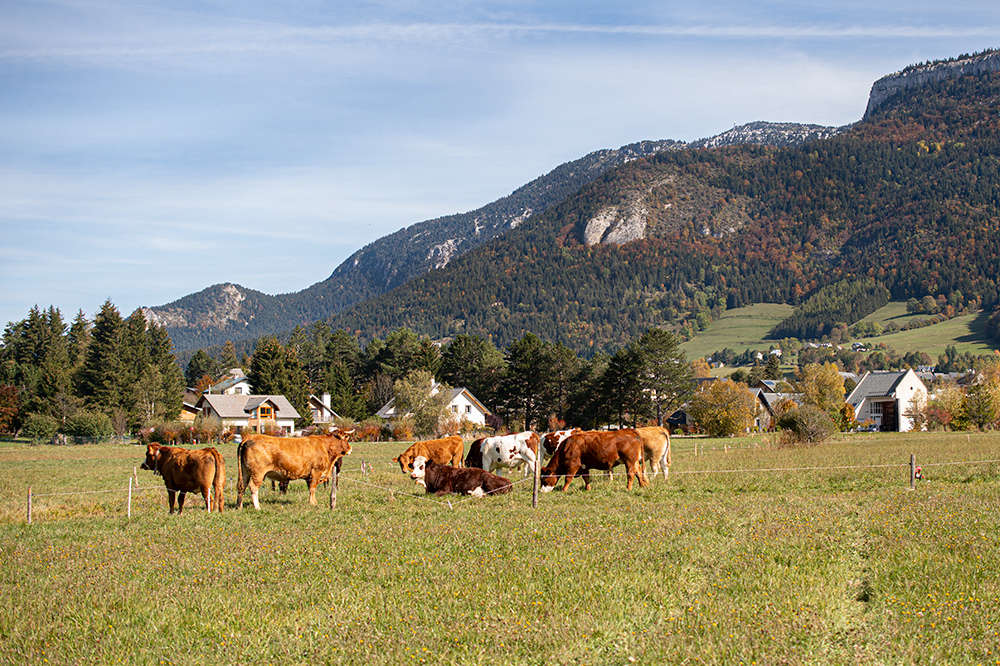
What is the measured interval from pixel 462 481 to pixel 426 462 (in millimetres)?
1518

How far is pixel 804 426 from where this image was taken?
43.2 meters

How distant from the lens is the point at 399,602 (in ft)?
30.2

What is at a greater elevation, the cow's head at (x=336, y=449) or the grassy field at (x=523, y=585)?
the cow's head at (x=336, y=449)

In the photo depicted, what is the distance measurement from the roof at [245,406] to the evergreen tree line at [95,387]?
4035 millimetres

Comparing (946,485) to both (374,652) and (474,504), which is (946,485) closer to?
(474,504)

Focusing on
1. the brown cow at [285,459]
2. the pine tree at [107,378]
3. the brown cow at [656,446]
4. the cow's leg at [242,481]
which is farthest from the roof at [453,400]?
the cow's leg at [242,481]

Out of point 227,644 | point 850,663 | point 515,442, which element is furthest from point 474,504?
point 850,663

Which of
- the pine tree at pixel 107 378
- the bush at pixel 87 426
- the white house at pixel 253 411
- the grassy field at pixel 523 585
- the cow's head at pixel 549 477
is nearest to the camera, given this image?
the grassy field at pixel 523 585

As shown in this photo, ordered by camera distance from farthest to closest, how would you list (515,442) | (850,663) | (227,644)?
1. (515,442)
2. (227,644)
3. (850,663)

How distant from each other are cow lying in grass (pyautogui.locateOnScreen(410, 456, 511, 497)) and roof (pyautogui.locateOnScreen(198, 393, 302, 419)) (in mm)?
70417

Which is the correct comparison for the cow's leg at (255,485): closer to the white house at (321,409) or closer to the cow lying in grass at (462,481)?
the cow lying in grass at (462,481)

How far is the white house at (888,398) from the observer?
94.3 meters

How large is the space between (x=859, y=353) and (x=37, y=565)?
211 meters

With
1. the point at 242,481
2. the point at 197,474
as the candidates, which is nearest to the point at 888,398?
the point at 242,481
